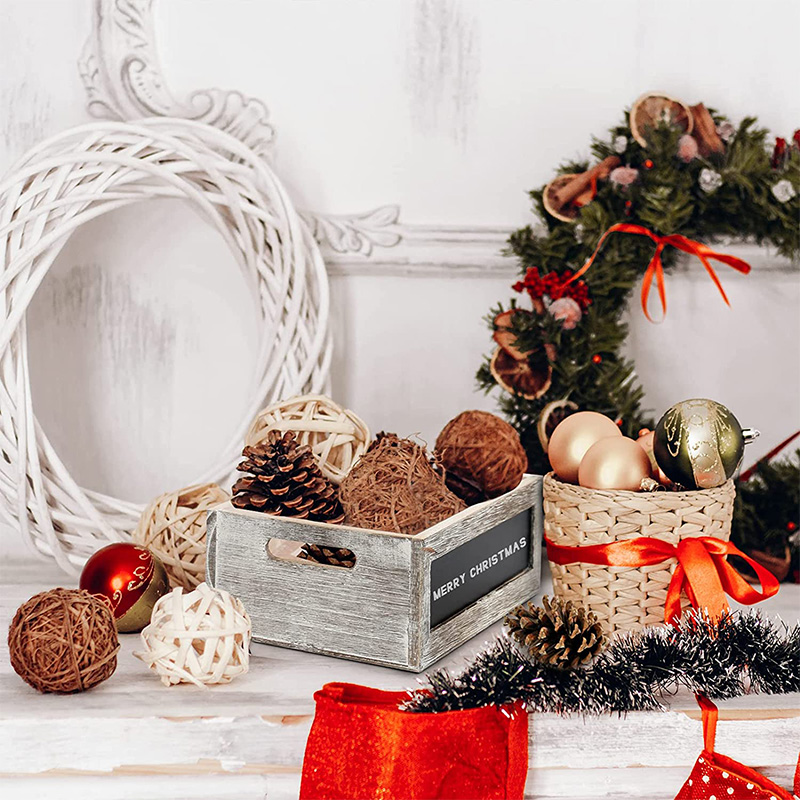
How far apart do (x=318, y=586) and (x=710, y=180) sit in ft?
2.63

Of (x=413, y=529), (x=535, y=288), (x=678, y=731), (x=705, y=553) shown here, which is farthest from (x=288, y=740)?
(x=535, y=288)

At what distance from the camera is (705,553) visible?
3.31ft

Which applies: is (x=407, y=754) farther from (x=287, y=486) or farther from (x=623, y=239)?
(x=623, y=239)

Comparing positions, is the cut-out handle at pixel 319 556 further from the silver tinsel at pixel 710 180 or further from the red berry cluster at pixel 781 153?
the red berry cluster at pixel 781 153

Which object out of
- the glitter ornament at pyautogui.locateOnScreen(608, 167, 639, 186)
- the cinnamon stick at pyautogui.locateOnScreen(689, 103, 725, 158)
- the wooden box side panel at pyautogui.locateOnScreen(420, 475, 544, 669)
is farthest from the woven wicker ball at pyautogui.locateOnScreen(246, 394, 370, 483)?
the cinnamon stick at pyautogui.locateOnScreen(689, 103, 725, 158)

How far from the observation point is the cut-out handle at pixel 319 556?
990 mm

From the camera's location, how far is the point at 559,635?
0.91 meters

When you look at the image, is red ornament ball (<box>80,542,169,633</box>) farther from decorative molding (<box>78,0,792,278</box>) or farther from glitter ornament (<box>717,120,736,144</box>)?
glitter ornament (<box>717,120,736,144</box>)

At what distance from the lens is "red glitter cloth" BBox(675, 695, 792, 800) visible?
0.88 metres

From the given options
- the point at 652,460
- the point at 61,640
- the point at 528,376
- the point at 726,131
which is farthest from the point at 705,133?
the point at 61,640

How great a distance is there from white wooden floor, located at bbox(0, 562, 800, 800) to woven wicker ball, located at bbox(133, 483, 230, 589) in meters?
0.21

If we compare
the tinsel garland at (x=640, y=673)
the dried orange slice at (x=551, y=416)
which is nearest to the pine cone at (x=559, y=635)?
the tinsel garland at (x=640, y=673)

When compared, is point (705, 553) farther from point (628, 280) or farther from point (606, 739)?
point (628, 280)

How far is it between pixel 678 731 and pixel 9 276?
39.0 inches
